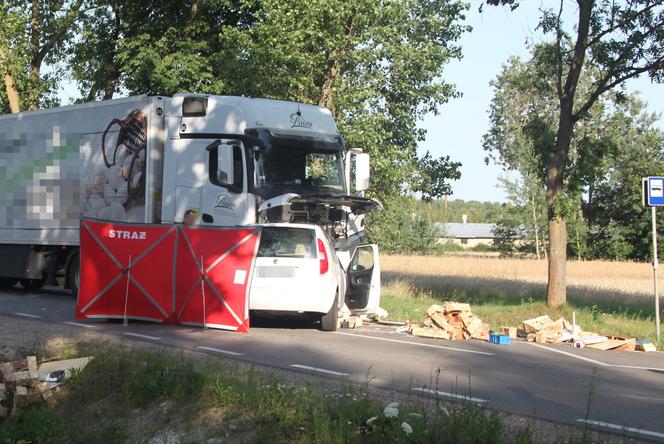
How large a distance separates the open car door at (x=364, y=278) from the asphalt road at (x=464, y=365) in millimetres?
590

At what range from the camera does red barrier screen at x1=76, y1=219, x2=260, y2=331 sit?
1358cm

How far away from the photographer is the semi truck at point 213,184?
14047 mm

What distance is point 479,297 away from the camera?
23.7 m

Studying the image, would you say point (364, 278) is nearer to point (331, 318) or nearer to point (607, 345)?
point (331, 318)

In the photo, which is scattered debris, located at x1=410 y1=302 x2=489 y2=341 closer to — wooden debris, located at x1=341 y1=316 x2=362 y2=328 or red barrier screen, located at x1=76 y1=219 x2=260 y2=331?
wooden debris, located at x1=341 y1=316 x2=362 y2=328

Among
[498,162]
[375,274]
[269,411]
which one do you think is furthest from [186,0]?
[498,162]

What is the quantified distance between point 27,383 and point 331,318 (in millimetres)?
6232

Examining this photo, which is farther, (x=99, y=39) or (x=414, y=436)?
(x=99, y=39)

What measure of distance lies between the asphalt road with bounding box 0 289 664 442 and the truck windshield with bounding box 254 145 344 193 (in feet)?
8.17

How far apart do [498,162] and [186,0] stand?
53.3m

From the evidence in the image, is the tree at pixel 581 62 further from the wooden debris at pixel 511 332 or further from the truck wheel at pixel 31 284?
the truck wheel at pixel 31 284

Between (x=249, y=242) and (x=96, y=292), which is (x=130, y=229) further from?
(x=249, y=242)

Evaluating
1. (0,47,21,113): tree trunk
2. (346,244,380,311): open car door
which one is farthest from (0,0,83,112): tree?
(346,244,380,311): open car door

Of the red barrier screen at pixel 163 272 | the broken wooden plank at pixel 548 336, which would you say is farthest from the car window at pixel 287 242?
the broken wooden plank at pixel 548 336
